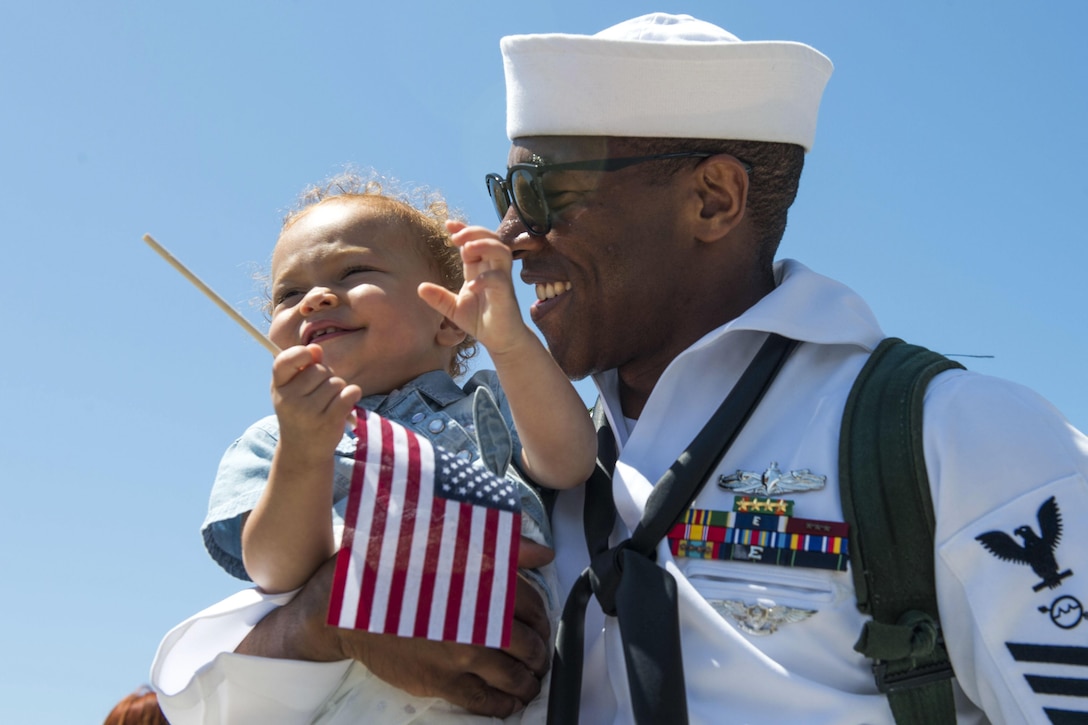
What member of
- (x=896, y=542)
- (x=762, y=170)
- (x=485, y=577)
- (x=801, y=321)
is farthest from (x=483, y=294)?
(x=896, y=542)

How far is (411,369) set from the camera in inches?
161

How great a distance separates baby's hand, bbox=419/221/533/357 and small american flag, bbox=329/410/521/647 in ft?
1.14

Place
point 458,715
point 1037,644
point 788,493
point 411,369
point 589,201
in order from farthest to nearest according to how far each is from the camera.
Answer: point 411,369
point 589,201
point 458,715
point 788,493
point 1037,644

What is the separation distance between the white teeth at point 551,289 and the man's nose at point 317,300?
68 cm

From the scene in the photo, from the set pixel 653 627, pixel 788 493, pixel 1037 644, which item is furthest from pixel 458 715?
pixel 1037 644

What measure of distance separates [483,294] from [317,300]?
Result: 84 centimetres

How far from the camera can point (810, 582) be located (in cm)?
290

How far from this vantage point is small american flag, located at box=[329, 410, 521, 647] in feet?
9.91

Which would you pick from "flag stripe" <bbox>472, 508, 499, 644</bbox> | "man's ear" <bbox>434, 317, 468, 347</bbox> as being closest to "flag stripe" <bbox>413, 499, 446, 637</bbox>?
"flag stripe" <bbox>472, 508, 499, 644</bbox>

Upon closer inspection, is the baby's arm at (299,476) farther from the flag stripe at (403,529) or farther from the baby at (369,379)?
the flag stripe at (403,529)

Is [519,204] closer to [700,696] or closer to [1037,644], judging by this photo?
[700,696]

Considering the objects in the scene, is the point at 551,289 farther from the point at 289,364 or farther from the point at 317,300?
the point at 289,364

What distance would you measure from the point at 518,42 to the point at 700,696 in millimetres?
2173

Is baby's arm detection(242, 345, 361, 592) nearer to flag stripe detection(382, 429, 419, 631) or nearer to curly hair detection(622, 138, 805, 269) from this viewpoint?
flag stripe detection(382, 429, 419, 631)
